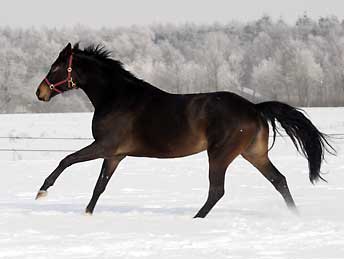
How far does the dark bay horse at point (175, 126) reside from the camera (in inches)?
233

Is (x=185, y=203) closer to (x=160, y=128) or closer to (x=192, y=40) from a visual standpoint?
(x=160, y=128)

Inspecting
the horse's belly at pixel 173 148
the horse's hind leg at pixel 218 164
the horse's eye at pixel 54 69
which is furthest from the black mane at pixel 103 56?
the horse's hind leg at pixel 218 164

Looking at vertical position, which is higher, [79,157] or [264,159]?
[79,157]

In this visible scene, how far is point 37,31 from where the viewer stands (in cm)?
8100

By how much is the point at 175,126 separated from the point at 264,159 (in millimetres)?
980

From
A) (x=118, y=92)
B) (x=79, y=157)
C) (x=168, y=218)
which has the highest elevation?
(x=118, y=92)

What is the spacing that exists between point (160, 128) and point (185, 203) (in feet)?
5.20

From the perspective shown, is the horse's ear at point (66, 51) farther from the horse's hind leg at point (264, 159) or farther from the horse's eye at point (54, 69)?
the horse's hind leg at point (264, 159)

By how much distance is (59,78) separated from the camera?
21.4 feet

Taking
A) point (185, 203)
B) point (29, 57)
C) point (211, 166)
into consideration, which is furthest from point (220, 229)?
point (29, 57)

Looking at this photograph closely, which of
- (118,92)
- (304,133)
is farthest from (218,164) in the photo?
(118,92)

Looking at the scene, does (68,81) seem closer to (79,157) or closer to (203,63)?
(79,157)

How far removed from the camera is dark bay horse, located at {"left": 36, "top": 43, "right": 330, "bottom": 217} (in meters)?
5.91

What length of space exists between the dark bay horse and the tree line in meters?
46.5
